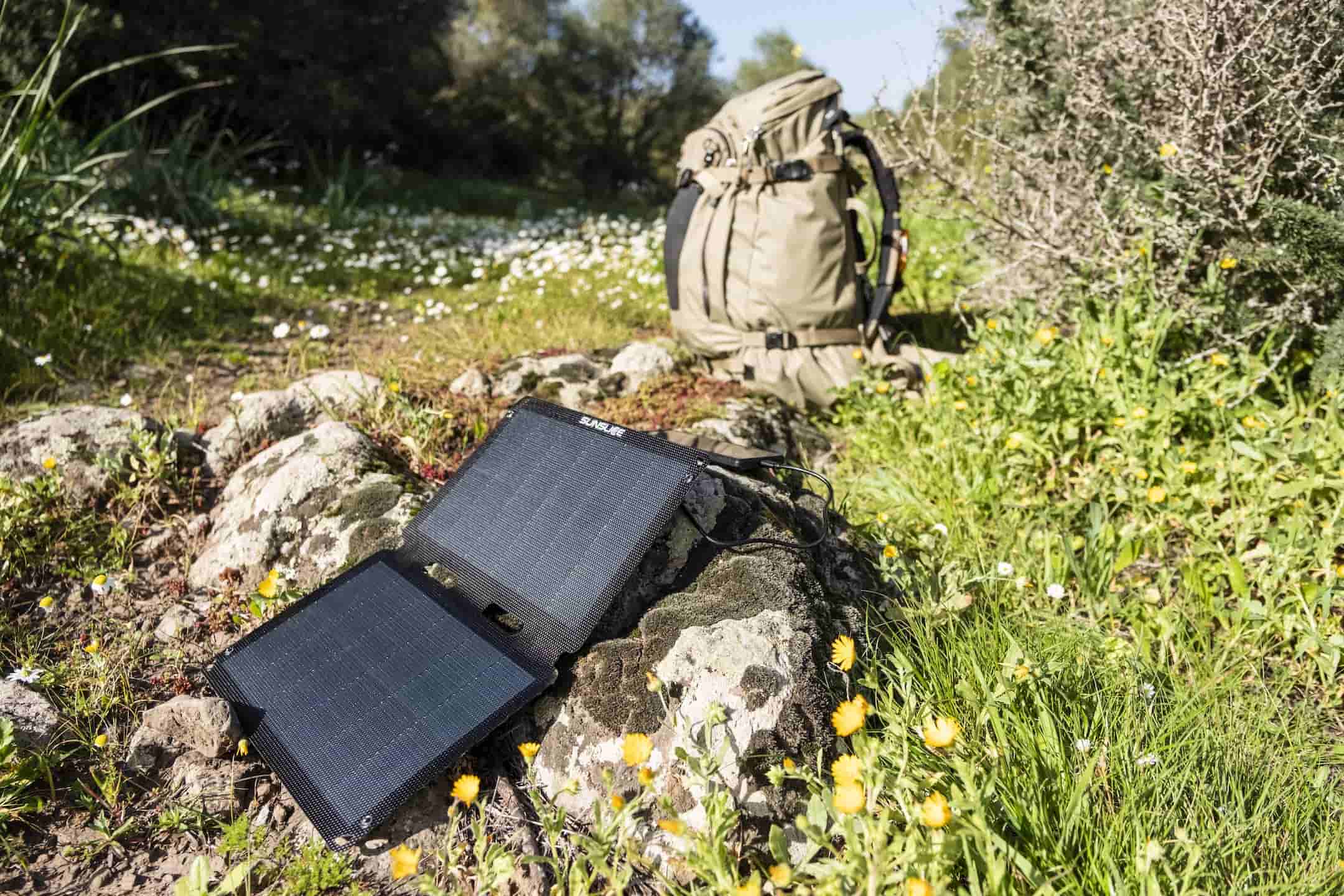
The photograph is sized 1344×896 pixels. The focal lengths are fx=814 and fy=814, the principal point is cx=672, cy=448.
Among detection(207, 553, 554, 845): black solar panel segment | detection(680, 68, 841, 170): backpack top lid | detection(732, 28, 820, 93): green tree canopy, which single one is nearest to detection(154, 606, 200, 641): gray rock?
detection(207, 553, 554, 845): black solar panel segment

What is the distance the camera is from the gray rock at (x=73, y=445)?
2.58 m

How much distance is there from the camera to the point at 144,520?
260 centimetres

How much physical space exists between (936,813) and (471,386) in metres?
2.48

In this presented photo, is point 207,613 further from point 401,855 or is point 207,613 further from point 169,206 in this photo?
point 169,206

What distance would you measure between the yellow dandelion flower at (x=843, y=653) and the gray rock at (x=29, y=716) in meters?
1.72

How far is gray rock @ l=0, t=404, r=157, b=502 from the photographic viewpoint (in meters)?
2.58

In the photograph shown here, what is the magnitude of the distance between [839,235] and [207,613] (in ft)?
8.54

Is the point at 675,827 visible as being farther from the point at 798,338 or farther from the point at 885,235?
the point at 885,235

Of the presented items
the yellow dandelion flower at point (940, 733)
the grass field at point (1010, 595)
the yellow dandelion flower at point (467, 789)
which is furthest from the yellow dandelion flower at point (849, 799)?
the yellow dandelion flower at point (467, 789)

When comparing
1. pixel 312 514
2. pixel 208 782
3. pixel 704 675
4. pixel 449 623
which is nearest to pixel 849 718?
pixel 704 675

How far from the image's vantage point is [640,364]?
3465 mm

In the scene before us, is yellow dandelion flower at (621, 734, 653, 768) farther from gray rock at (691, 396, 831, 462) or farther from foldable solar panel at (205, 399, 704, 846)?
gray rock at (691, 396, 831, 462)

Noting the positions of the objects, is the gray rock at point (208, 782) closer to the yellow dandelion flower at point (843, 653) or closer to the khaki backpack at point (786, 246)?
the yellow dandelion flower at point (843, 653)

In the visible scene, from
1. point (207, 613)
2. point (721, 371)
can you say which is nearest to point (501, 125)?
point (721, 371)
